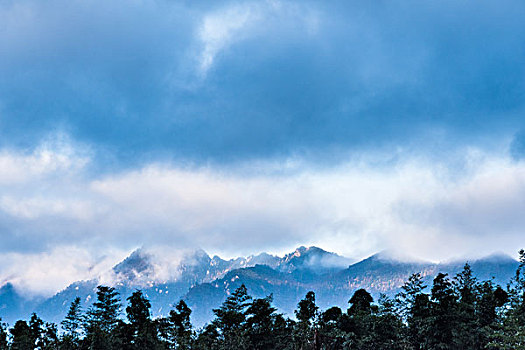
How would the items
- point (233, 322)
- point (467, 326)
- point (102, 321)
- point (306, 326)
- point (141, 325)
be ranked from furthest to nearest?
1. point (233, 322)
2. point (102, 321)
3. point (141, 325)
4. point (306, 326)
5. point (467, 326)

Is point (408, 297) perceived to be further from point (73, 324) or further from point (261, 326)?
point (73, 324)

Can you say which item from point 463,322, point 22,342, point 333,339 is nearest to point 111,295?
point 22,342

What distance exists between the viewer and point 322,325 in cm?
6744

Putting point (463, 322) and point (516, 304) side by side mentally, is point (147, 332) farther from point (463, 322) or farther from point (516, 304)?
point (516, 304)

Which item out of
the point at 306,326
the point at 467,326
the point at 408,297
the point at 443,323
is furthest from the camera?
the point at 306,326

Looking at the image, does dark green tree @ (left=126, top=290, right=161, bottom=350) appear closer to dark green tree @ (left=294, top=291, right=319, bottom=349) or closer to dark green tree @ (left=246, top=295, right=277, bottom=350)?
dark green tree @ (left=246, top=295, right=277, bottom=350)

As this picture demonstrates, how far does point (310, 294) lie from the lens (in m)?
82.6

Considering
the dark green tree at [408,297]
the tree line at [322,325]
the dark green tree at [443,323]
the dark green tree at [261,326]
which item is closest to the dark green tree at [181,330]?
the tree line at [322,325]

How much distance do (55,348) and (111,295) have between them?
621 inches

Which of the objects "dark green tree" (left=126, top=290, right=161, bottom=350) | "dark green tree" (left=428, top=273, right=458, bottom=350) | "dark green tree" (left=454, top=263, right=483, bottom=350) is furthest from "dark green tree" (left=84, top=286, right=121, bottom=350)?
"dark green tree" (left=454, top=263, right=483, bottom=350)

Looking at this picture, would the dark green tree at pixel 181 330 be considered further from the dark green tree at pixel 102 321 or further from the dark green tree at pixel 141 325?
the dark green tree at pixel 102 321

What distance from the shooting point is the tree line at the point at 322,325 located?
198 feet

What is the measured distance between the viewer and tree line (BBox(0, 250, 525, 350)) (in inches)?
2379

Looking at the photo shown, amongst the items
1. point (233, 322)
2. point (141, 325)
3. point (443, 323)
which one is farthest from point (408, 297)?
point (141, 325)
